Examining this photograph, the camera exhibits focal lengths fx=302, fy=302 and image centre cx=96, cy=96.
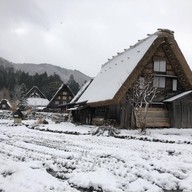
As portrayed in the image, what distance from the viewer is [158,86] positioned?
23.9m

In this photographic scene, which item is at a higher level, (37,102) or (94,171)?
(37,102)

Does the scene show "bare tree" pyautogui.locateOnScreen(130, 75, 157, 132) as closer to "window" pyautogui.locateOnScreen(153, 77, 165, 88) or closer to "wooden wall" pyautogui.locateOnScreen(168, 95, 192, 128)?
"window" pyautogui.locateOnScreen(153, 77, 165, 88)

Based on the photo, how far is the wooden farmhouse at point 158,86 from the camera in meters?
21.9

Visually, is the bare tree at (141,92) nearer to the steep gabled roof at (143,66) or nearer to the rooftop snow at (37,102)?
the steep gabled roof at (143,66)

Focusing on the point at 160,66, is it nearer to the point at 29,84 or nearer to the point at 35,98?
the point at 35,98

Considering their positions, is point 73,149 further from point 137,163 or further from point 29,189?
point 29,189

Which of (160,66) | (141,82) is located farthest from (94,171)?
(160,66)

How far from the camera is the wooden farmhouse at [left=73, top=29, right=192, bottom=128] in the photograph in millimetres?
21859

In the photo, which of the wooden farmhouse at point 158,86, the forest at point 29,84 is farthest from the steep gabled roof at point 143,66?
the forest at point 29,84

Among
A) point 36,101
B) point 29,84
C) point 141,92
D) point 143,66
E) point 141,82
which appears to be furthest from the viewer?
point 29,84

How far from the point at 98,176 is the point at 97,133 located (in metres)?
10.7

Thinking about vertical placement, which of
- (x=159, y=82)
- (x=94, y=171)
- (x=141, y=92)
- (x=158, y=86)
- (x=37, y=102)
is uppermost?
(x=37, y=102)

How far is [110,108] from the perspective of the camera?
936 inches

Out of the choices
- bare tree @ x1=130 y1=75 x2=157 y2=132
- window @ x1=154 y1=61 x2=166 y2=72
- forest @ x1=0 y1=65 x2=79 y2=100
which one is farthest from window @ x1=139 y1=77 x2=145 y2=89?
forest @ x1=0 y1=65 x2=79 y2=100
